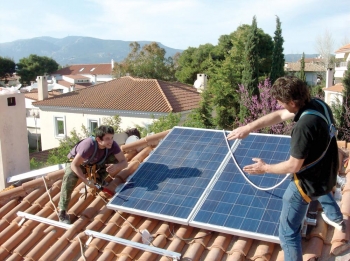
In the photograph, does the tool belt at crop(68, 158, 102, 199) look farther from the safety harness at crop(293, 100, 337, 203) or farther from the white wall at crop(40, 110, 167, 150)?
the white wall at crop(40, 110, 167, 150)

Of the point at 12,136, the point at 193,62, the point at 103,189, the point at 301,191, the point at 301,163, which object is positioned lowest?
the point at 103,189

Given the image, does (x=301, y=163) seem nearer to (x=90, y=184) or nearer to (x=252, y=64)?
(x=90, y=184)

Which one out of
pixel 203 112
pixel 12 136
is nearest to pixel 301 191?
pixel 12 136

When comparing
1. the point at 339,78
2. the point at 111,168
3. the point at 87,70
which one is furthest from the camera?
the point at 87,70

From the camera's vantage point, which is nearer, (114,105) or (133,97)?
(114,105)

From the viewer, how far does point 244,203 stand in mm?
4691

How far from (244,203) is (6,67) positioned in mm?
89600

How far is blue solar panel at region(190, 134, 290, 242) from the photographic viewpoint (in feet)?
14.2

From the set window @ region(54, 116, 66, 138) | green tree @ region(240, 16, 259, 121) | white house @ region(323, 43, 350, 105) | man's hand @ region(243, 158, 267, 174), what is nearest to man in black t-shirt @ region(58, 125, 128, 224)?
man's hand @ region(243, 158, 267, 174)

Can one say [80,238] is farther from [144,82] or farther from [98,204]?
[144,82]

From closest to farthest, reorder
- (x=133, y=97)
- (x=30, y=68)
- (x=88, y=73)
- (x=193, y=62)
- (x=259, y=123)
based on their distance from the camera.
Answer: (x=259, y=123), (x=133, y=97), (x=193, y=62), (x=30, y=68), (x=88, y=73)

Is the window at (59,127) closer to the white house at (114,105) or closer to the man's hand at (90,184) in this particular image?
the white house at (114,105)

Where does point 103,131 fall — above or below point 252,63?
below

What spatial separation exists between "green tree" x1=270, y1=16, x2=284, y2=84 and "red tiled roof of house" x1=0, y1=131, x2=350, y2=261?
2770cm
